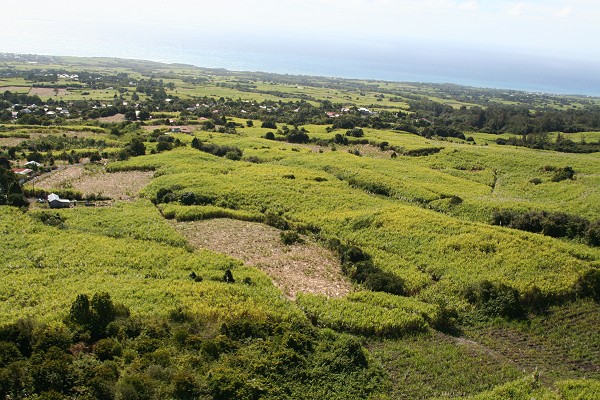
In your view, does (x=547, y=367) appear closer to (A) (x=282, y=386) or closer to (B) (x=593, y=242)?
(A) (x=282, y=386)

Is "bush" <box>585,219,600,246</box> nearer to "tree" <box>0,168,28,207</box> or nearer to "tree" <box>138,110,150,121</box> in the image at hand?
"tree" <box>0,168,28,207</box>

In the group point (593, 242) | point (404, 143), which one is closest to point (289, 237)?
point (593, 242)

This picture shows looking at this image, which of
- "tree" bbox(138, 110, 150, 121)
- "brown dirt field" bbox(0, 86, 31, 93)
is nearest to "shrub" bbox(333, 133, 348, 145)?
"tree" bbox(138, 110, 150, 121)

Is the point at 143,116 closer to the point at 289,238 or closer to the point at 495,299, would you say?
the point at 289,238

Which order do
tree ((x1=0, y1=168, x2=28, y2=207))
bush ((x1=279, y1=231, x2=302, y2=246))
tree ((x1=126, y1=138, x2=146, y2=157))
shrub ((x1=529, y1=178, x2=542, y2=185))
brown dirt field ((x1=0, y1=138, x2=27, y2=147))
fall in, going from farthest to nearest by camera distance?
brown dirt field ((x1=0, y1=138, x2=27, y2=147)), tree ((x1=126, y1=138, x2=146, y2=157)), shrub ((x1=529, y1=178, x2=542, y2=185)), tree ((x1=0, y1=168, x2=28, y2=207)), bush ((x1=279, y1=231, x2=302, y2=246))

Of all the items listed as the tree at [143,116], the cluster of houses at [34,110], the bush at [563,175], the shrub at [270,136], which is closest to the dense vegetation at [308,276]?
the bush at [563,175]

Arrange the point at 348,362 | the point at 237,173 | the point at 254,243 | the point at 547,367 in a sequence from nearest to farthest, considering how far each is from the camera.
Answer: the point at 348,362, the point at 547,367, the point at 254,243, the point at 237,173

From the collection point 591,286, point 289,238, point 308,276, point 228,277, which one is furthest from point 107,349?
point 591,286
